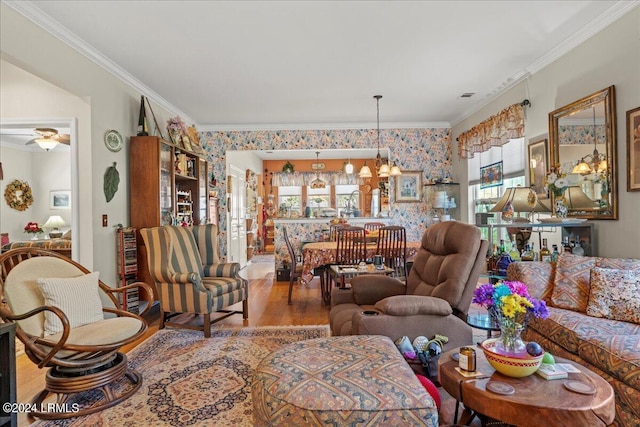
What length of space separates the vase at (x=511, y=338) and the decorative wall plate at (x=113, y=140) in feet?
13.0

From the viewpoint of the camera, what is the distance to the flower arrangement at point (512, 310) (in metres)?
1.56

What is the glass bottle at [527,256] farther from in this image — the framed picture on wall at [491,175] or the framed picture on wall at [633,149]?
the framed picture on wall at [491,175]

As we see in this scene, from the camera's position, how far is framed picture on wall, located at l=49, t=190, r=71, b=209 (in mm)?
7316

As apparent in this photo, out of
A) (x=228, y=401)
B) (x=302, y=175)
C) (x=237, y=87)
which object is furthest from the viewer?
(x=302, y=175)

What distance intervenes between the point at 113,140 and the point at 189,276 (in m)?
1.78

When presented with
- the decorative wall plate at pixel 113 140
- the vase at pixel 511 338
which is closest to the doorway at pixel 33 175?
the decorative wall plate at pixel 113 140

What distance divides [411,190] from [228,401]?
16.7ft

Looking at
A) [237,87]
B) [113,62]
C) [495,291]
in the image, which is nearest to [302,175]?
[237,87]

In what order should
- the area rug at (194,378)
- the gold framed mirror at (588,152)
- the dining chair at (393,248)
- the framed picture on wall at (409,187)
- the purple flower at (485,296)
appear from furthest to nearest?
the framed picture on wall at (409,187)
the dining chair at (393,248)
the gold framed mirror at (588,152)
the area rug at (194,378)
the purple flower at (485,296)

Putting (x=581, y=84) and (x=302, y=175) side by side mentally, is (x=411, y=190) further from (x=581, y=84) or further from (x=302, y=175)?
(x=302, y=175)

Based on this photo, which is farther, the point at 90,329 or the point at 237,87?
the point at 237,87

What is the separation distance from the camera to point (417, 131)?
6508 millimetres

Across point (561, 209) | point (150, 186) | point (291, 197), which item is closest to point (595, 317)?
point (561, 209)

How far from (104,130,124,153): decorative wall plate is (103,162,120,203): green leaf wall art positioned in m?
0.20
